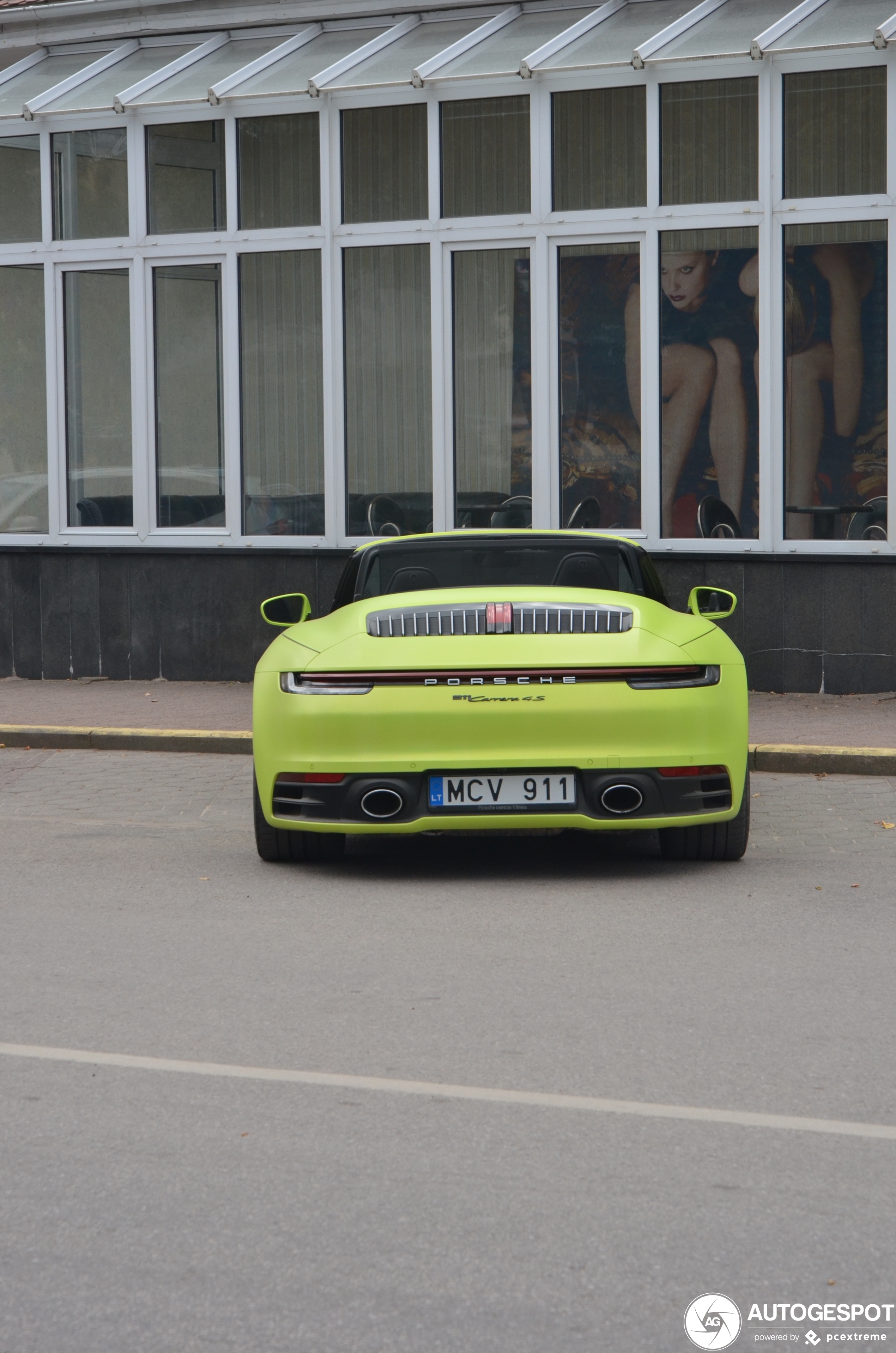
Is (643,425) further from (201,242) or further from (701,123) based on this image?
(201,242)

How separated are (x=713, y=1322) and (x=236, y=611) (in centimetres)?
1175

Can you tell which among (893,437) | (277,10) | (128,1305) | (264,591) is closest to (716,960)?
(128,1305)

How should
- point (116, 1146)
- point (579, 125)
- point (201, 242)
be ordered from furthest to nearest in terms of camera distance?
point (201, 242) < point (579, 125) < point (116, 1146)

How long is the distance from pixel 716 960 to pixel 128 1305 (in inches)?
118

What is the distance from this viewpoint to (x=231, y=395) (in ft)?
48.6

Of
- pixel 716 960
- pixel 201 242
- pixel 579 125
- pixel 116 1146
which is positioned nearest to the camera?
pixel 116 1146

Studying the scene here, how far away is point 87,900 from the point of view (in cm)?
695

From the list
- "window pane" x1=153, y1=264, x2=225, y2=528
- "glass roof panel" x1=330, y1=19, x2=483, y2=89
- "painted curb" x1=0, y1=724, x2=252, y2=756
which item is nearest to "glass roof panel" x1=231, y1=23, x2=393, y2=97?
"glass roof panel" x1=330, y1=19, x2=483, y2=89

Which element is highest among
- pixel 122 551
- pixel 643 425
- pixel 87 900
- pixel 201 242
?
pixel 201 242

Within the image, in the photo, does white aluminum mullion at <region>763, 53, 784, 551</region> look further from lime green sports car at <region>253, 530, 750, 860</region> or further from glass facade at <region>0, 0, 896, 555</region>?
lime green sports car at <region>253, 530, 750, 860</region>

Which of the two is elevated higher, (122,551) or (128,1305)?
(122,551)

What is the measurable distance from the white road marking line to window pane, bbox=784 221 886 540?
9.19 meters

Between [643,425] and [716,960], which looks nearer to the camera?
[716,960]

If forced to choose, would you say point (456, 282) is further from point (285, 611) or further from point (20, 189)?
point (285, 611)
